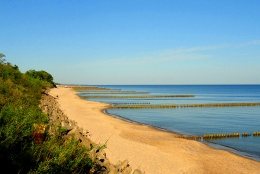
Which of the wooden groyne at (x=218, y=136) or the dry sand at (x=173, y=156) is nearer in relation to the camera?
the dry sand at (x=173, y=156)

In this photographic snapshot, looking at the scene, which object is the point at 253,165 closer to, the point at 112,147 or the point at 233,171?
the point at 233,171

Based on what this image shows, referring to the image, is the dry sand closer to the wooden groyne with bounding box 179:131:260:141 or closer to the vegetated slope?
the wooden groyne with bounding box 179:131:260:141

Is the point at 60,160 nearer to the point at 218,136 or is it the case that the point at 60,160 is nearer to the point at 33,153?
the point at 33,153

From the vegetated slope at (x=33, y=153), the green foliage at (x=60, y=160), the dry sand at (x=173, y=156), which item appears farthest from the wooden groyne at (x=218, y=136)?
the green foliage at (x=60, y=160)

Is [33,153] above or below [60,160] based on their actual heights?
above

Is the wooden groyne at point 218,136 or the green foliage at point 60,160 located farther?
the wooden groyne at point 218,136

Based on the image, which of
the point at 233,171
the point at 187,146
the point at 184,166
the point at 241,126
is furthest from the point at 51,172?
the point at 241,126

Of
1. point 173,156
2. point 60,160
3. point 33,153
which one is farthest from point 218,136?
point 33,153

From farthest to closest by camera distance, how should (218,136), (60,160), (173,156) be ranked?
(218,136)
(173,156)
(60,160)

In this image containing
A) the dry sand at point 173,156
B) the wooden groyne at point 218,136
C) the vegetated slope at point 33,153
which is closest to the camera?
the vegetated slope at point 33,153

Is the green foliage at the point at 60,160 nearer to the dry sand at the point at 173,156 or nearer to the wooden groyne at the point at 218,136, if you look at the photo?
the dry sand at the point at 173,156

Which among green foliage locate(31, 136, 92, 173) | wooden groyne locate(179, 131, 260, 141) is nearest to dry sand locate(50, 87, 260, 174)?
wooden groyne locate(179, 131, 260, 141)

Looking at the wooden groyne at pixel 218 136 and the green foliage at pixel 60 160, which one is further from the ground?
the green foliage at pixel 60 160

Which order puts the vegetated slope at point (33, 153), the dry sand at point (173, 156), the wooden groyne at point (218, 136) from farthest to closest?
1. the wooden groyne at point (218, 136)
2. the dry sand at point (173, 156)
3. the vegetated slope at point (33, 153)
